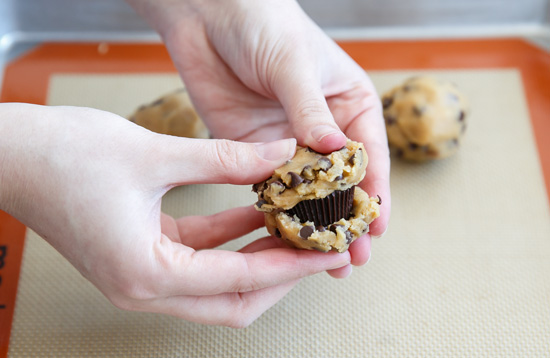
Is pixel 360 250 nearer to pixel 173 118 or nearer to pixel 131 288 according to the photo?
pixel 131 288

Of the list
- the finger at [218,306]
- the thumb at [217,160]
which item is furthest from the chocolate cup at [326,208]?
the finger at [218,306]

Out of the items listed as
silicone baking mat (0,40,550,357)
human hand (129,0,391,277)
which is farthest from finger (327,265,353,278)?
silicone baking mat (0,40,550,357)

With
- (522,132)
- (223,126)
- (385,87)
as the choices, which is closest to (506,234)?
(522,132)

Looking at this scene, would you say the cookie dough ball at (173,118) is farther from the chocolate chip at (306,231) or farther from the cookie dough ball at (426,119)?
the chocolate chip at (306,231)

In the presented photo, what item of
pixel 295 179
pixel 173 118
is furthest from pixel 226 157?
pixel 173 118

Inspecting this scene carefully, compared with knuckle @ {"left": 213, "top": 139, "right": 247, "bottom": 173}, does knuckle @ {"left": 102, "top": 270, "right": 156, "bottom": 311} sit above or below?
below

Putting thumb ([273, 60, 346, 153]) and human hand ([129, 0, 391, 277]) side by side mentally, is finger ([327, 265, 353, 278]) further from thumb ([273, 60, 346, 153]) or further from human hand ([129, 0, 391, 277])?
thumb ([273, 60, 346, 153])
